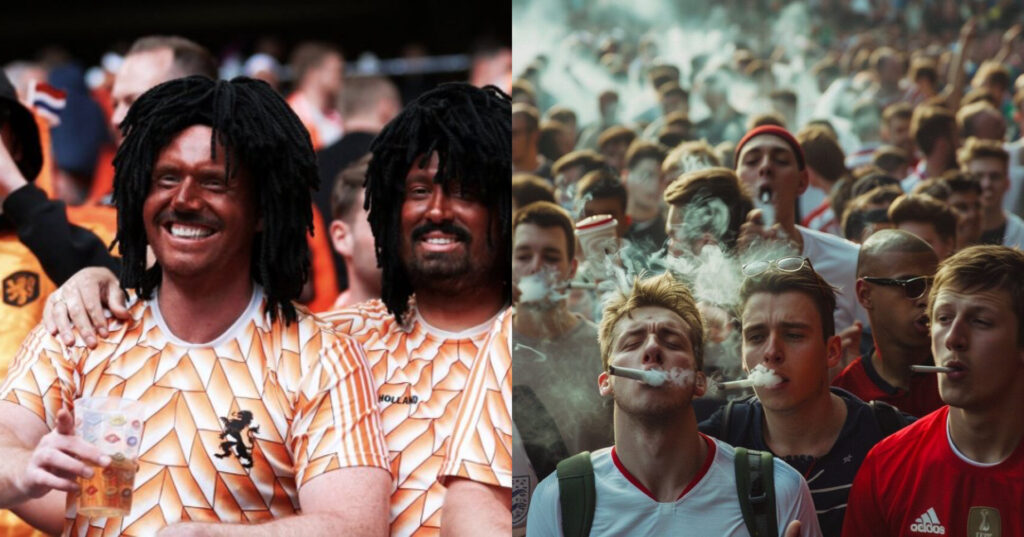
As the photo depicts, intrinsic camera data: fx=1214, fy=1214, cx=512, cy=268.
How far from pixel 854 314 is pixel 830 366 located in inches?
5.1

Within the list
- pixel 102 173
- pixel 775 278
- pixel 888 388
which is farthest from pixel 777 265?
pixel 102 173

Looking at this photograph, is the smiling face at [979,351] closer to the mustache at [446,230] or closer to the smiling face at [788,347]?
the smiling face at [788,347]

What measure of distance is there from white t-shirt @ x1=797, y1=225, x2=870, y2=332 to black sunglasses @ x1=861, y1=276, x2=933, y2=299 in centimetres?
4

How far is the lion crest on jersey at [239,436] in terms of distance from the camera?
258 centimetres

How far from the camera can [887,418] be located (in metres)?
2.59

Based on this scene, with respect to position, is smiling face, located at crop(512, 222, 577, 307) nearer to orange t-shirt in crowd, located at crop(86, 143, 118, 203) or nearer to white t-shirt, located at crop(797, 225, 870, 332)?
white t-shirt, located at crop(797, 225, 870, 332)

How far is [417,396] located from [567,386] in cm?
42

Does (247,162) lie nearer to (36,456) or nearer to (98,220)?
(36,456)

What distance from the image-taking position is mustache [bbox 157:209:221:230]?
8.87ft

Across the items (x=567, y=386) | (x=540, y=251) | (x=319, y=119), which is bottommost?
(x=567, y=386)

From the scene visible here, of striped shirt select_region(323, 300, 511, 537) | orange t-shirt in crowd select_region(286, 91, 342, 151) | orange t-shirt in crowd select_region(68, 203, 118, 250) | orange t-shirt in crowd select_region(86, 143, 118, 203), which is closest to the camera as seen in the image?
striped shirt select_region(323, 300, 511, 537)

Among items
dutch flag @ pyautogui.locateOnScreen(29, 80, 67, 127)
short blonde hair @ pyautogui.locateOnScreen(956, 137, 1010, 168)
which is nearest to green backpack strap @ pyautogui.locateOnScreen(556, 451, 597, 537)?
short blonde hair @ pyautogui.locateOnScreen(956, 137, 1010, 168)

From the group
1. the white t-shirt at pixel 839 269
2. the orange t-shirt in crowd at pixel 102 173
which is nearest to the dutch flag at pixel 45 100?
the orange t-shirt in crowd at pixel 102 173

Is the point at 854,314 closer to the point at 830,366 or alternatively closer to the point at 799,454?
the point at 830,366
